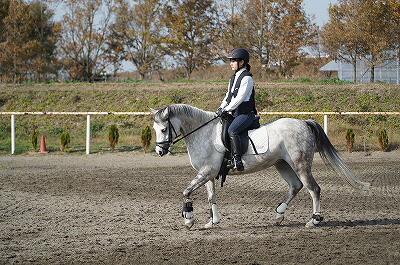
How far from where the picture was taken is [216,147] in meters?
8.75

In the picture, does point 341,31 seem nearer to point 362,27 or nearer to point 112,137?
point 362,27

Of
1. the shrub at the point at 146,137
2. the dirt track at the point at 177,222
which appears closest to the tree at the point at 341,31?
the shrub at the point at 146,137

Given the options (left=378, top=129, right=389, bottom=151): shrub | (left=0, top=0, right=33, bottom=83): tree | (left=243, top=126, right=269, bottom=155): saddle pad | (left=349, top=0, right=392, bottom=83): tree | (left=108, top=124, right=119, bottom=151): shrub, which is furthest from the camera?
(left=0, top=0, right=33, bottom=83): tree

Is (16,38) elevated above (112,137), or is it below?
above

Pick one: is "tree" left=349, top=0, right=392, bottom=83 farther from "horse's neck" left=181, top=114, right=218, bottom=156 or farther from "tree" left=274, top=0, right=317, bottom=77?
"horse's neck" left=181, top=114, right=218, bottom=156

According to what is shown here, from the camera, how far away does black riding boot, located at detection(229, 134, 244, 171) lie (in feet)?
28.2

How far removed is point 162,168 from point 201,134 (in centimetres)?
944

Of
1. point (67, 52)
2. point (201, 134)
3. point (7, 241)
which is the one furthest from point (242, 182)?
point (67, 52)

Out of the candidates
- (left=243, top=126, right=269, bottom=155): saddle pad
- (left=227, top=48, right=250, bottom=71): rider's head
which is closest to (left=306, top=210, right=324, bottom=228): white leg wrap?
(left=243, top=126, right=269, bottom=155): saddle pad

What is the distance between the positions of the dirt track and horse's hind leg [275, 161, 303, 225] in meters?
0.21

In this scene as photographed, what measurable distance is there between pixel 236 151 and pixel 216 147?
1.09 feet

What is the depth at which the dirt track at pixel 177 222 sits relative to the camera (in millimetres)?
6906

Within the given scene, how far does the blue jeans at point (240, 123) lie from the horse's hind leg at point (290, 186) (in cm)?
95

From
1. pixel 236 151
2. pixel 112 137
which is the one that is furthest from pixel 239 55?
pixel 112 137
